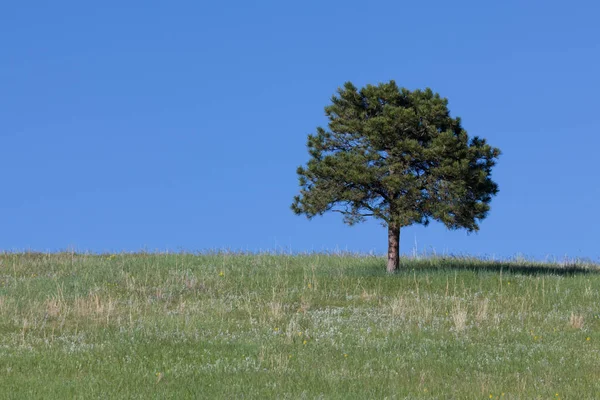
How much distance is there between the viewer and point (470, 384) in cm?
1157

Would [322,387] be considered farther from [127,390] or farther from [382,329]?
[382,329]

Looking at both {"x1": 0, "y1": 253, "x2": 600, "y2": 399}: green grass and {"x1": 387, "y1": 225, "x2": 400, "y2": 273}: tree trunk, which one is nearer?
{"x1": 0, "y1": 253, "x2": 600, "y2": 399}: green grass

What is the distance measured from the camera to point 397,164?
24672 millimetres

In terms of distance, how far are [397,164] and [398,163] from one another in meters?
0.09

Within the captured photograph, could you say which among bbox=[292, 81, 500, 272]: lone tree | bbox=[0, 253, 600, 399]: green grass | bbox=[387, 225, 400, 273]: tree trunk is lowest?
bbox=[0, 253, 600, 399]: green grass

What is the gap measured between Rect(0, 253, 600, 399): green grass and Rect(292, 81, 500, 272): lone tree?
233cm

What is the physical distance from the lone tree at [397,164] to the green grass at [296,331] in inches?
91.6

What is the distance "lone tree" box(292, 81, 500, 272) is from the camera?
79.6 feet

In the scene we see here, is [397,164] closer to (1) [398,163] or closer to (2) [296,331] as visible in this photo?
(1) [398,163]

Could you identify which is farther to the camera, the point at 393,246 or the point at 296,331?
the point at 393,246

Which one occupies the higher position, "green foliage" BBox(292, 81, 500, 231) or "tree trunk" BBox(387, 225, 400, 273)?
"green foliage" BBox(292, 81, 500, 231)

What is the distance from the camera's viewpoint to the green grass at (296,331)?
11701 mm

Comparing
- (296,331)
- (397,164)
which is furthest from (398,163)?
(296,331)

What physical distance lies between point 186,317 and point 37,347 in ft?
13.1
